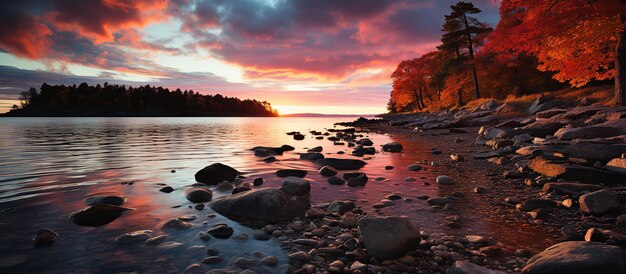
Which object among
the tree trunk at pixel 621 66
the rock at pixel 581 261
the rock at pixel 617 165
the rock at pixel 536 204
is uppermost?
the tree trunk at pixel 621 66

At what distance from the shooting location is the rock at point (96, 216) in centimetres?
505

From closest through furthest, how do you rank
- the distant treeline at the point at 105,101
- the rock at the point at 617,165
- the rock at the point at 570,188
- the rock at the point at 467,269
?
the rock at the point at 467,269 < the rock at the point at 570,188 < the rock at the point at 617,165 < the distant treeline at the point at 105,101

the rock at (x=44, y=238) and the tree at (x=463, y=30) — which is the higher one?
the tree at (x=463, y=30)

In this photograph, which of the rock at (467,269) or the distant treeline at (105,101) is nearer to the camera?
the rock at (467,269)

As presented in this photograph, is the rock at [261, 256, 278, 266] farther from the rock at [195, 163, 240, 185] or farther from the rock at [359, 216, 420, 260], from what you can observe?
the rock at [195, 163, 240, 185]

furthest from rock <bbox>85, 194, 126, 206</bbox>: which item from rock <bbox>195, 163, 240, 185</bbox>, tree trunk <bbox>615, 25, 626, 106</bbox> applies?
tree trunk <bbox>615, 25, 626, 106</bbox>

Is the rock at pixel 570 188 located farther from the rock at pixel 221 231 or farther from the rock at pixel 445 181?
the rock at pixel 221 231

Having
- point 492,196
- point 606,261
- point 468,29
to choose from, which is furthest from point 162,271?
point 468,29

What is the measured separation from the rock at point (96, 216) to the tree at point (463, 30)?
124 feet

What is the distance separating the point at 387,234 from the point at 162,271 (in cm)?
264

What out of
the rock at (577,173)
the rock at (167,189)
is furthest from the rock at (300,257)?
the rock at (577,173)

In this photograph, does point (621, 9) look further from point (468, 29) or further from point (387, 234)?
point (468, 29)

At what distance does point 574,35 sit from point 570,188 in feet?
45.7

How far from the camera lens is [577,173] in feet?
20.6
